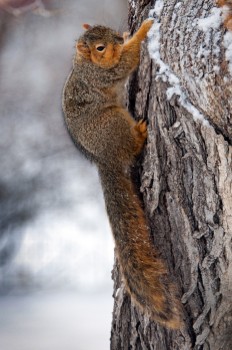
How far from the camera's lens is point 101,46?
190cm

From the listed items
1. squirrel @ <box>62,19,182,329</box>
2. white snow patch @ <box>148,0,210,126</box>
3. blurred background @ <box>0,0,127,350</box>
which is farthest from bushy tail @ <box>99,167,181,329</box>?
blurred background @ <box>0,0,127,350</box>

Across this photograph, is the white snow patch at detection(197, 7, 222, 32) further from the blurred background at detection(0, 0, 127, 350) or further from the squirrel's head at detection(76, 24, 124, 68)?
the blurred background at detection(0, 0, 127, 350)

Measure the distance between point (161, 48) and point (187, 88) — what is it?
0.47 feet

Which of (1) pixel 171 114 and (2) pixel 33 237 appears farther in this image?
(2) pixel 33 237

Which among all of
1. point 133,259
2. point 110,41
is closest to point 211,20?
point 110,41

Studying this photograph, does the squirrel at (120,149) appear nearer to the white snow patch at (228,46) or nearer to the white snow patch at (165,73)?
the white snow patch at (165,73)

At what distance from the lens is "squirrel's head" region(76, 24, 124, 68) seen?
1885 millimetres

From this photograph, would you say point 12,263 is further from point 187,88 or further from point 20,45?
point 187,88

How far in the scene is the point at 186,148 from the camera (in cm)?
169

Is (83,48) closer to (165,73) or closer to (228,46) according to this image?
(165,73)

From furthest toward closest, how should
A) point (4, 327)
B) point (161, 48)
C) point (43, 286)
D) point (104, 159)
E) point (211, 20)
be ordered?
point (43, 286) → point (4, 327) → point (104, 159) → point (161, 48) → point (211, 20)

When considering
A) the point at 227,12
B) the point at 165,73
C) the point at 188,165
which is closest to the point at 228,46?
the point at 227,12

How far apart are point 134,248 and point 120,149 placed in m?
0.26

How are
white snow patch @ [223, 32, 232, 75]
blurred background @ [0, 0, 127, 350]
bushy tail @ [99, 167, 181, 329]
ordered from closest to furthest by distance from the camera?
white snow patch @ [223, 32, 232, 75], bushy tail @ [99, 167, 181, 329], blurred background @ [0, 0, 127, 350]
